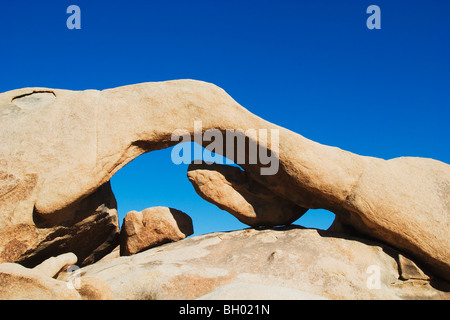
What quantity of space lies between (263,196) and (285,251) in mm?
1568

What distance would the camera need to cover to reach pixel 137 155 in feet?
26.2

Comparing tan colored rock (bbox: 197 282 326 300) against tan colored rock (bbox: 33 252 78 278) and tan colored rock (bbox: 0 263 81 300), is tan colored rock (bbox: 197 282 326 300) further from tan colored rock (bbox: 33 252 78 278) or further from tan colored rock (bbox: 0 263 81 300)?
tan colored rock (bbox: 33 252 78 278)

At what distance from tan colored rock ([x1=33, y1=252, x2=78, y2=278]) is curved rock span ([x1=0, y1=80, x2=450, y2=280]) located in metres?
0.57

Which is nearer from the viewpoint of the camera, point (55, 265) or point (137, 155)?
point (55, 265)

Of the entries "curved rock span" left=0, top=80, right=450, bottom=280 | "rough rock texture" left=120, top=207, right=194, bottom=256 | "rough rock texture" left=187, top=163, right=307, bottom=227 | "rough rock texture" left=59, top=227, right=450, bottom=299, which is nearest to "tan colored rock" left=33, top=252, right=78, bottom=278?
"rough rock texture" left=59, top=227, right=450, bottom=299

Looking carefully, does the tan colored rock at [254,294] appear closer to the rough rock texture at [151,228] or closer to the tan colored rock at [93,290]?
the tan colored rock at [93,290]

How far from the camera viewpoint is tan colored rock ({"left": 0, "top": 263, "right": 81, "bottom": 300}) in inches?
210

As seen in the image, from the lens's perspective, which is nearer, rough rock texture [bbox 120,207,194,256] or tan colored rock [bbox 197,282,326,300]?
tan colored rock [bbox 197,282,326,300]

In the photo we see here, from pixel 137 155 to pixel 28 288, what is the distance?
127 inches

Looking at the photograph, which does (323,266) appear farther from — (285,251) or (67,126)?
(67,126)

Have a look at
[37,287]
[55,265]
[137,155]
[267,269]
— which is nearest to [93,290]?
[37,287]

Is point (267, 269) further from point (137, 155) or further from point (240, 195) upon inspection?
point (137, 155)
